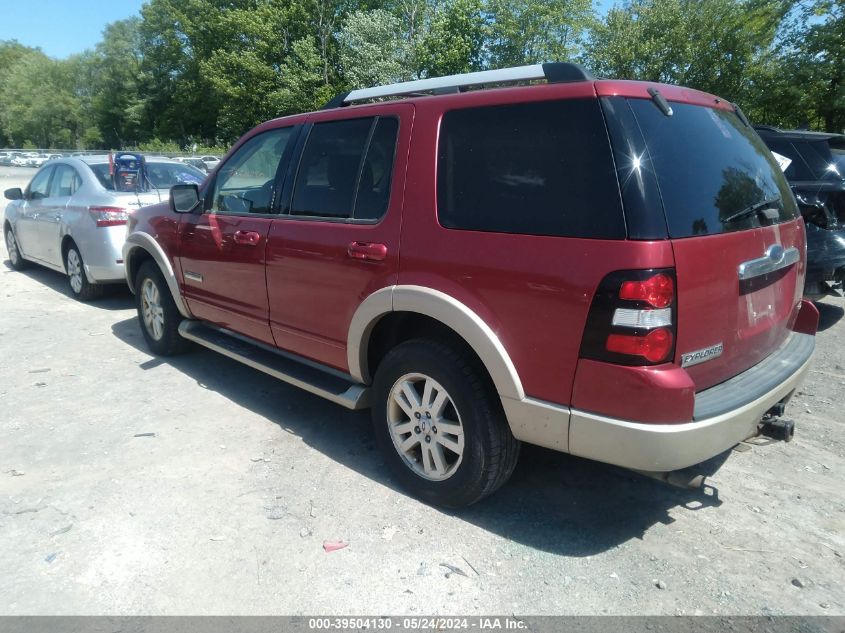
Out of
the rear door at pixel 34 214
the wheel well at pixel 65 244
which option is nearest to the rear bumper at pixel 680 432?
the wheel well at pixel 65 244

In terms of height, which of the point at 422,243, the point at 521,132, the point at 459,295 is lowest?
the point at 459,295

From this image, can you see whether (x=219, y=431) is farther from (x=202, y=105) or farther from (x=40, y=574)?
(x=202, y=105)

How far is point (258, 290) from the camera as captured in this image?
4066 millimetres

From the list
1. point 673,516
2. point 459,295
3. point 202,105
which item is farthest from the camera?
point 202,105

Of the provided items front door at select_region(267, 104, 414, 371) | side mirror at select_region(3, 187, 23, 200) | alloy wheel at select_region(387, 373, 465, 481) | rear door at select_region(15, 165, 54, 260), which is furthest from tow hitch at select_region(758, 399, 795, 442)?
side mirror at select_region(3, 187, 23, 200)

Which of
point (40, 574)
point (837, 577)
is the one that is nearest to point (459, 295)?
point (837, 577)

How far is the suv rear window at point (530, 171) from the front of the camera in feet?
7.97

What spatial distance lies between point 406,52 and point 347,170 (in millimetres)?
30905

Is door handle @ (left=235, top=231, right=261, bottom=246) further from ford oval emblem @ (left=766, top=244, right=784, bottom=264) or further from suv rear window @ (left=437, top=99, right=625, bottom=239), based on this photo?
ford oval emblem @ (left=766, top=244, right=784, bottom=264)

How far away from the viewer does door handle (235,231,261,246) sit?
13.1ft

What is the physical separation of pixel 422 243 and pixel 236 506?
1.70 m

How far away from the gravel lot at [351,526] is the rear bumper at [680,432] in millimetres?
581

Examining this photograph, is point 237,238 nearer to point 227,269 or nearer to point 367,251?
point 227,269

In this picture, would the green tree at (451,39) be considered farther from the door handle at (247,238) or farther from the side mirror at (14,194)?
the door handle at (247,238)
